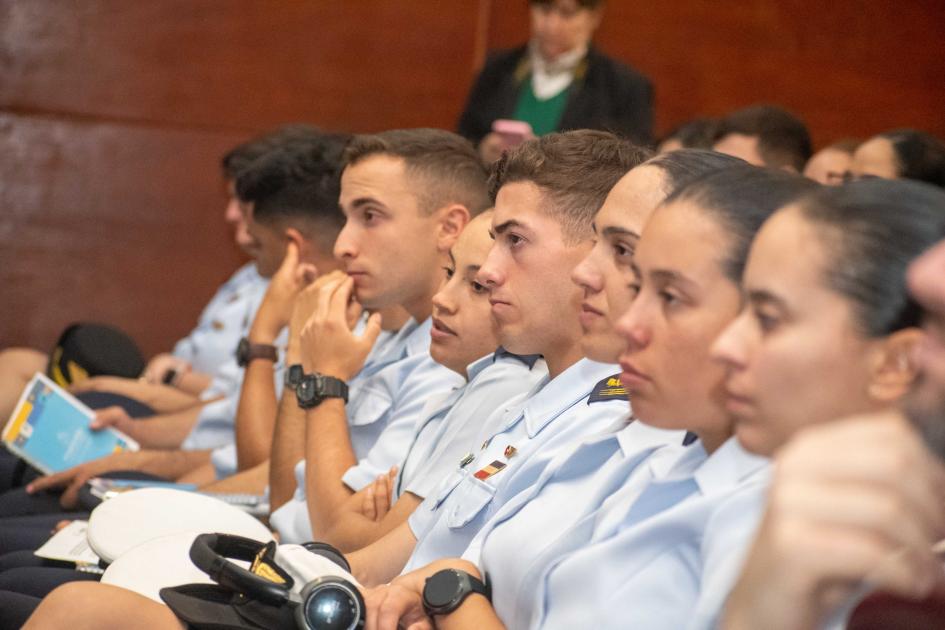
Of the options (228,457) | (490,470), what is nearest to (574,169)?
(490,470)

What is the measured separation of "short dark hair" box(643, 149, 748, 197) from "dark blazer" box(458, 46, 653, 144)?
221cm

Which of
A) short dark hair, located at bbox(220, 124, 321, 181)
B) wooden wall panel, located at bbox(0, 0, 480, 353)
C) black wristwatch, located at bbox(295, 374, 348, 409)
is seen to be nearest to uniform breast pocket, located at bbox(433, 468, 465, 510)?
black wristwatch, located at bbox(295, 374, 348, 409)

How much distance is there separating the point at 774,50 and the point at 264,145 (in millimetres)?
2192

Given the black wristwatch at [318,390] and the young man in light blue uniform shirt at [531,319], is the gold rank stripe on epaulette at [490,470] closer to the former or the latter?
the young man in light blue uniform shirt at [531,319]

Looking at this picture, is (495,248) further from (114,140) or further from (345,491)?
(114,140)

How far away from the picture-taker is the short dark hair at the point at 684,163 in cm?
159

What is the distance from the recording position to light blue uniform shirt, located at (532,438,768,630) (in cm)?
116

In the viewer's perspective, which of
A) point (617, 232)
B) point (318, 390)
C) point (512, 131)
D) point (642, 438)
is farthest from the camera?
point (512, 131)

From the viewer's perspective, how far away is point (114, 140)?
4559 mm

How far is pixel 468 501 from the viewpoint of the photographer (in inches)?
69.9

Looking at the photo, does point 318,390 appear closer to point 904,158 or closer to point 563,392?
point 563,392

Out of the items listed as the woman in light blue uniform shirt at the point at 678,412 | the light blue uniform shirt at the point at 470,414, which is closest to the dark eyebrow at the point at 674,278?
the woman in light blue uniform shirt at the point at 678,412

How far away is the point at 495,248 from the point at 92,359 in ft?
7.51

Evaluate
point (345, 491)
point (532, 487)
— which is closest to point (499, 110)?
point (345, 491)
